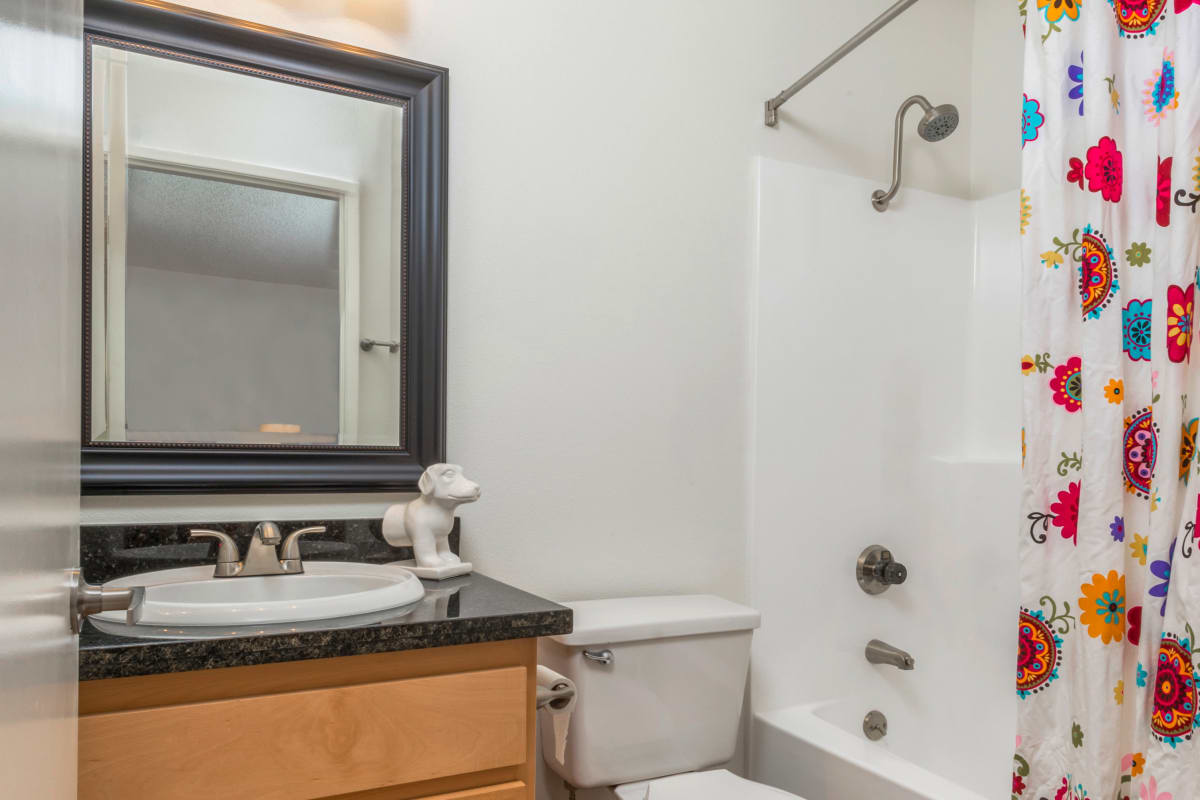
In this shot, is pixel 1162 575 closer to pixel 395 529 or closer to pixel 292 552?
pixel 395 529

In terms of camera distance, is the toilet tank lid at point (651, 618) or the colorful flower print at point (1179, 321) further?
the toilet tank lid at point (651, 618)

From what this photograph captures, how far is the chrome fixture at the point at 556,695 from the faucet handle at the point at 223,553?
1.69ft

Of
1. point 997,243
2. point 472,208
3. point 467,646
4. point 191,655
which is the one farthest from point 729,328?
point 191,655

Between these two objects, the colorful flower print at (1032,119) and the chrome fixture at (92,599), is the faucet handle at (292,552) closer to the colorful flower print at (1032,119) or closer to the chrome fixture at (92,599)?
the chrome fixture at (92,599)

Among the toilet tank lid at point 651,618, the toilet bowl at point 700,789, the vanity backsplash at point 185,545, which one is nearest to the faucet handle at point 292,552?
the vanity backsplash at point 185,545

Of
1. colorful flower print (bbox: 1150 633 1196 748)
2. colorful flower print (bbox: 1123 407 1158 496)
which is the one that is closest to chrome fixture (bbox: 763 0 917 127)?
colorful flower print (bbox: 1123 407 1158 496)

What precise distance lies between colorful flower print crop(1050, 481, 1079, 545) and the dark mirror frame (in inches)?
41.4

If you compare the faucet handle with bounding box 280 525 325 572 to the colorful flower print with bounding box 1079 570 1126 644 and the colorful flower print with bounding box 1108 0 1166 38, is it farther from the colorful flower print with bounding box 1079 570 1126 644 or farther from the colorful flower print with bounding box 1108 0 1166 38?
the colorful flower print with bounding box 1108 0 1166 38

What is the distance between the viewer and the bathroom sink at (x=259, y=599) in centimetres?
100

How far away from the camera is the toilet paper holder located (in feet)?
4.21

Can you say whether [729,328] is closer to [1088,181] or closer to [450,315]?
[450,315]

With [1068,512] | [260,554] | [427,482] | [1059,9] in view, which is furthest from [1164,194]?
[260,554]

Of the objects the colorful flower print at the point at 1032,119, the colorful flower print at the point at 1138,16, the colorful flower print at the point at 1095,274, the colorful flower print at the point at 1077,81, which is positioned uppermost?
the colorful flower print at the point at 1138,16

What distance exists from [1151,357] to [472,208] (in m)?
1.20
